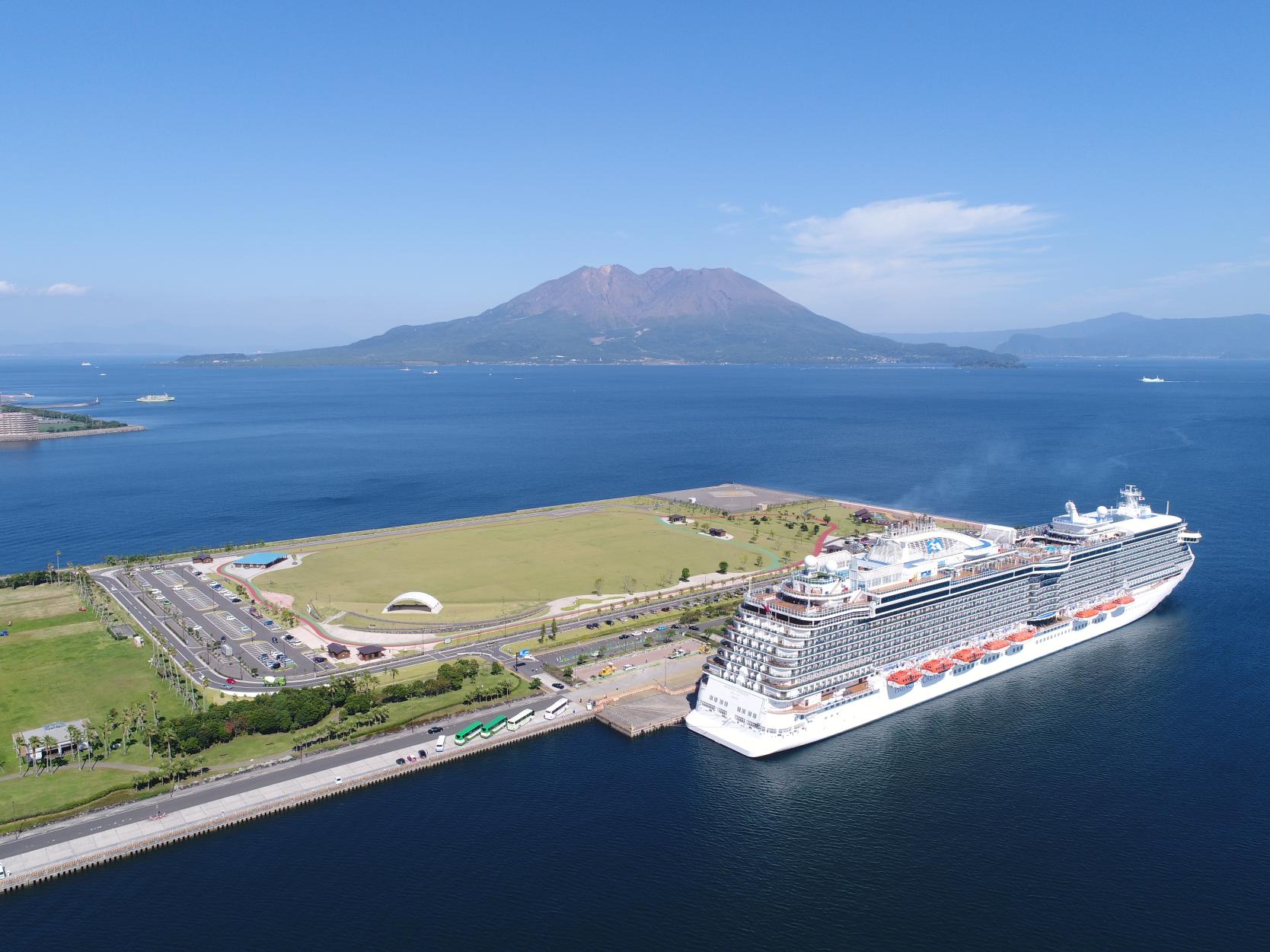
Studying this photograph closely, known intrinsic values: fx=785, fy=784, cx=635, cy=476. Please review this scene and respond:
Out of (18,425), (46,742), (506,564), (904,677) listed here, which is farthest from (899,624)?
(18,425)

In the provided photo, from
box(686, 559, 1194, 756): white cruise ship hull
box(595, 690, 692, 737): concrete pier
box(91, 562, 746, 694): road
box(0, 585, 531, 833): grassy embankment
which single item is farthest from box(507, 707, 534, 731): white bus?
box(686, 559, 1194, 756): white cruise ship hull

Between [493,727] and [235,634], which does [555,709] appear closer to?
[493,727]

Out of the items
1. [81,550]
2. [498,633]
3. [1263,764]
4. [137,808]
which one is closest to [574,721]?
[498,633]

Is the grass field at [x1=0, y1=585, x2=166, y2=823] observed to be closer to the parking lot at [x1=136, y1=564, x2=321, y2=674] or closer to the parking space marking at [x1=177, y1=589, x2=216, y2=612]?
the parking lot at [x1=136, y1=564, x2=321, y2=674]

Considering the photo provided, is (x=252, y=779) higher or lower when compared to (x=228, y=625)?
lower

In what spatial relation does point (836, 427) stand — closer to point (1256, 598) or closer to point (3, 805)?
point (1256, 598)

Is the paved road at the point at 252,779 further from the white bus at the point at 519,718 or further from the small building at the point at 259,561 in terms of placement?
the small building at the point at 259,561

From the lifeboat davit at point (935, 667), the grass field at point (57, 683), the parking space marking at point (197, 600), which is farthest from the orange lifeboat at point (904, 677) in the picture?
the parking space marking at point (197, 600)
